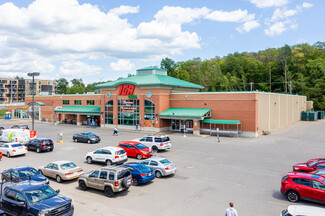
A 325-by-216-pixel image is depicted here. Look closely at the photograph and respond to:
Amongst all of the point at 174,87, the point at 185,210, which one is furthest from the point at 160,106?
the point at 185,210

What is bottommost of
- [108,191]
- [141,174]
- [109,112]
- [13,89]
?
[108,191]

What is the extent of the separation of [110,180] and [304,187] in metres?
10.9

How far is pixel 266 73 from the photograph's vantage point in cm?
9338

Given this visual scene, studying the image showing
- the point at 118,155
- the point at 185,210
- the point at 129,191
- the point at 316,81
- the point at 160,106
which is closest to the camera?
the point at 185,210

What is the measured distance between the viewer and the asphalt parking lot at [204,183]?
13352mm

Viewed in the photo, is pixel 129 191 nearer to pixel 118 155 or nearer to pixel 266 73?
pixel 118 155

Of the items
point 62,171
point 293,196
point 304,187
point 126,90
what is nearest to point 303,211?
point 304,187

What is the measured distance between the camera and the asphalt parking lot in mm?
13352

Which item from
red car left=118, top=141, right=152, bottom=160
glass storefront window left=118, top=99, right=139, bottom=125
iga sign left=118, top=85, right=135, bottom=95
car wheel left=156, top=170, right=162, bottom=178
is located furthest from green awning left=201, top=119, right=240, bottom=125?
car wheel left=156, top=170, right=162, bottom=178

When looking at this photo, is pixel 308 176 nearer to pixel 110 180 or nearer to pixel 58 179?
pixel 110 180

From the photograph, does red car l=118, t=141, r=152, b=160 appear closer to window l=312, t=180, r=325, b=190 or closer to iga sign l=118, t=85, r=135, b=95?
window l=312, t=180, r=325, b=190

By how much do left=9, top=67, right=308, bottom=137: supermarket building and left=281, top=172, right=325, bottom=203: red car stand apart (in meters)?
22.0

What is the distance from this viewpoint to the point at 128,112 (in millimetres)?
49969

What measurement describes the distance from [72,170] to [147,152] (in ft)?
27.3
